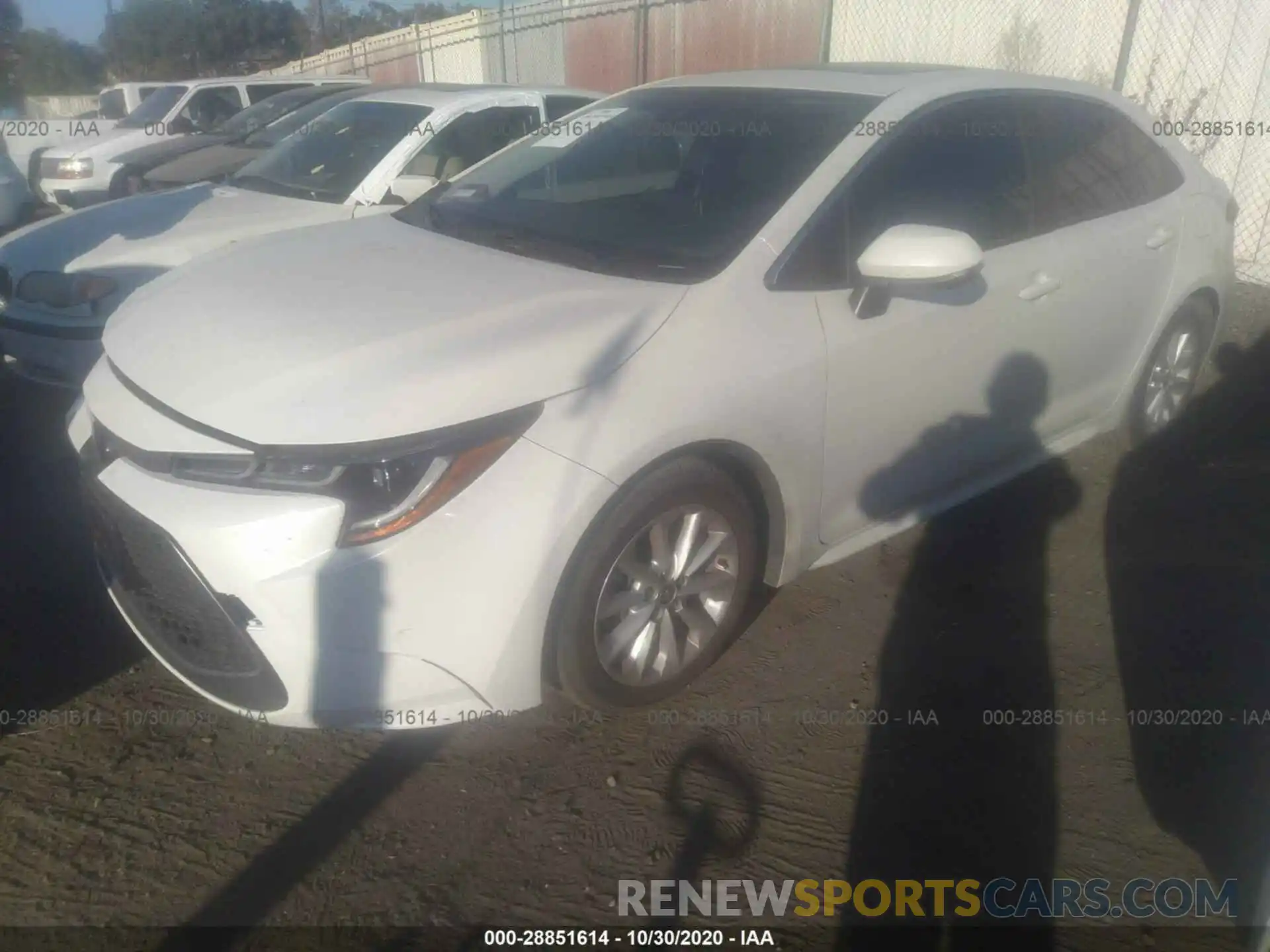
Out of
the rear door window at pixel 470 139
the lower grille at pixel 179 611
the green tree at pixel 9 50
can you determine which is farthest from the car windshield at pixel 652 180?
the green tree at pixel 9 50

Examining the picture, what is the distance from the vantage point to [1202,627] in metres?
3.41

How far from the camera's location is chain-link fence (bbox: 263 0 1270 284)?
7.72 metres

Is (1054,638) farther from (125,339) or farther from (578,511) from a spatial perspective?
(125,339)

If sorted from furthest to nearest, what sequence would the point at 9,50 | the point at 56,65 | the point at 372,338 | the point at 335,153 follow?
the point at 56,65, the point at 9,50, the point at 335,153, the point at 372,338

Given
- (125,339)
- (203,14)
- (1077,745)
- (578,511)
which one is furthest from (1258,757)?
(203,14)

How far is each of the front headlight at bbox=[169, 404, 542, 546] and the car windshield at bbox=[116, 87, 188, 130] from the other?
11195 millimetres

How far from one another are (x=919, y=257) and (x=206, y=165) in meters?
7.04

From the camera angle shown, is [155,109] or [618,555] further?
[155,109]

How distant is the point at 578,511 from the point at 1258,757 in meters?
2.13

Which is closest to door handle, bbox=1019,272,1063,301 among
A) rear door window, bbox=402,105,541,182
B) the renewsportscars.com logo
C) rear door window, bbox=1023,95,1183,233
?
rear door window, bbox=1023,95,1183,233

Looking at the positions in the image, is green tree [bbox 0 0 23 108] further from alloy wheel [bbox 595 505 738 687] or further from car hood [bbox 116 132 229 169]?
alloy wheel [bbox 595 505 738 687]

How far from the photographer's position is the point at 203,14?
41.5 m

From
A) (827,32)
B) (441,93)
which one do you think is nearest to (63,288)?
(441,93)

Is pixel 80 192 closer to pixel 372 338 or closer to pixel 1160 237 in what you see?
pixel 372 338
